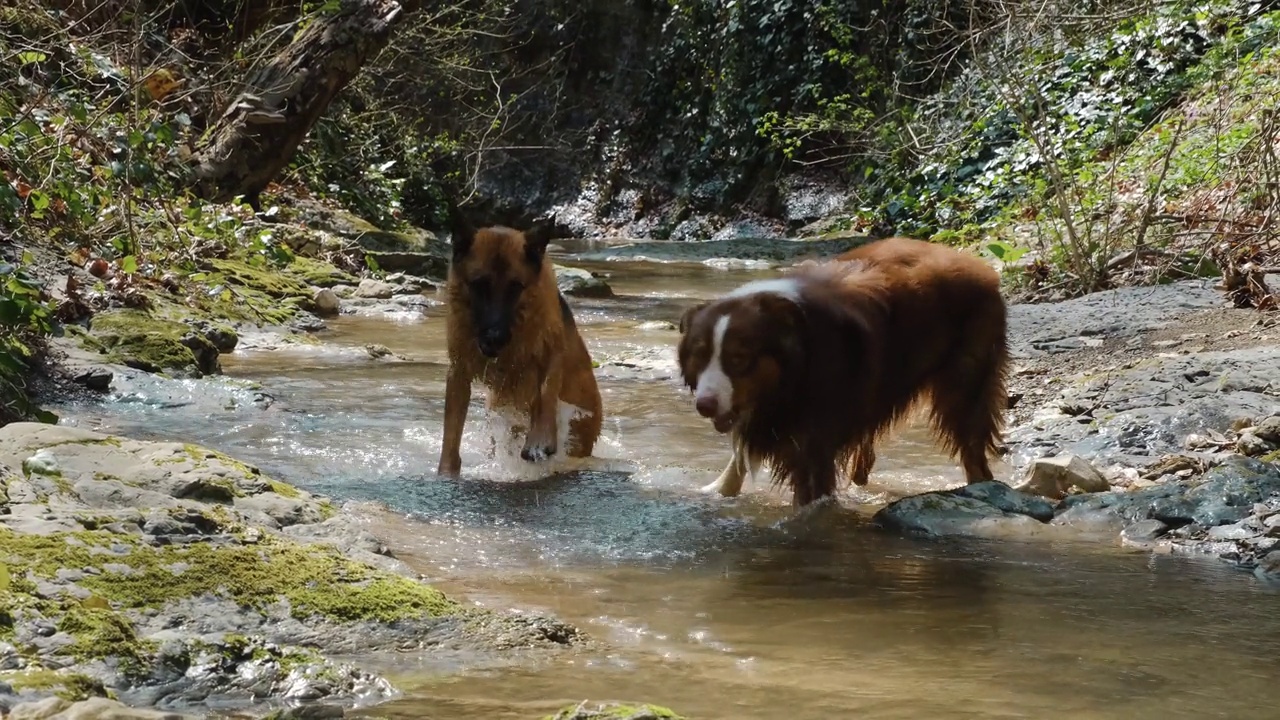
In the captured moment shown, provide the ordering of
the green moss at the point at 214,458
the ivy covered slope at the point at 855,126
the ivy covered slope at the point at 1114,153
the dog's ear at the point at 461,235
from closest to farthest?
the green moss at the point at 214,458
the dog's ear at the point at 461,235
the ivy covered slope at the point at 1114,153
the ivy covered slope at the point at 855,126

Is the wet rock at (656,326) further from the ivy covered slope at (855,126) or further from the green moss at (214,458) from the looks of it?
the green moss at (214,458)

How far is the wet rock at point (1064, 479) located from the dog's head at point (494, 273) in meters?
2.79

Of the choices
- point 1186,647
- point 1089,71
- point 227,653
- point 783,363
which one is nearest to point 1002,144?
point 1089,71

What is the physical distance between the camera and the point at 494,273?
7125 millimetres

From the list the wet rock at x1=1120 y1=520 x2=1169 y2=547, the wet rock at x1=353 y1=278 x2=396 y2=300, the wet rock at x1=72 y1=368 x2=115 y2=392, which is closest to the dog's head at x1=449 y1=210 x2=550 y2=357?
the wet rock at x1=72 y1=368 x2=115 y2=392

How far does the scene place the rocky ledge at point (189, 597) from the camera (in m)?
3.20

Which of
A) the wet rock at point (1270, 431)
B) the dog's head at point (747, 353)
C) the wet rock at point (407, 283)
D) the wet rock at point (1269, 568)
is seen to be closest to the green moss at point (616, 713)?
the wet rock at point (1269, 568)

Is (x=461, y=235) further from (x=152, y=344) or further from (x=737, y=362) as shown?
(x=152, y=344)

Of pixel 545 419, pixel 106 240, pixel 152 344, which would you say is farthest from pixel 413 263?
pixel 545 419

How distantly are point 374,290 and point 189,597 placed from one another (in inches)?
437

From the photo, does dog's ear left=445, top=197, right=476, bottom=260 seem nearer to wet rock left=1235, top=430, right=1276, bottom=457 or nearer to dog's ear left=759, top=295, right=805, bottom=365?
dog's ear left=759, top=295, right=805, bottom=365

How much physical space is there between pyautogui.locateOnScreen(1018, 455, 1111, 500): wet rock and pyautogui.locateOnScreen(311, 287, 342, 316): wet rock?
8.66 metres

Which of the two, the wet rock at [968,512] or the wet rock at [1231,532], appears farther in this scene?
the wet rock at [968,512]

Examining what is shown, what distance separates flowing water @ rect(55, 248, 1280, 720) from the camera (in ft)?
11.2
